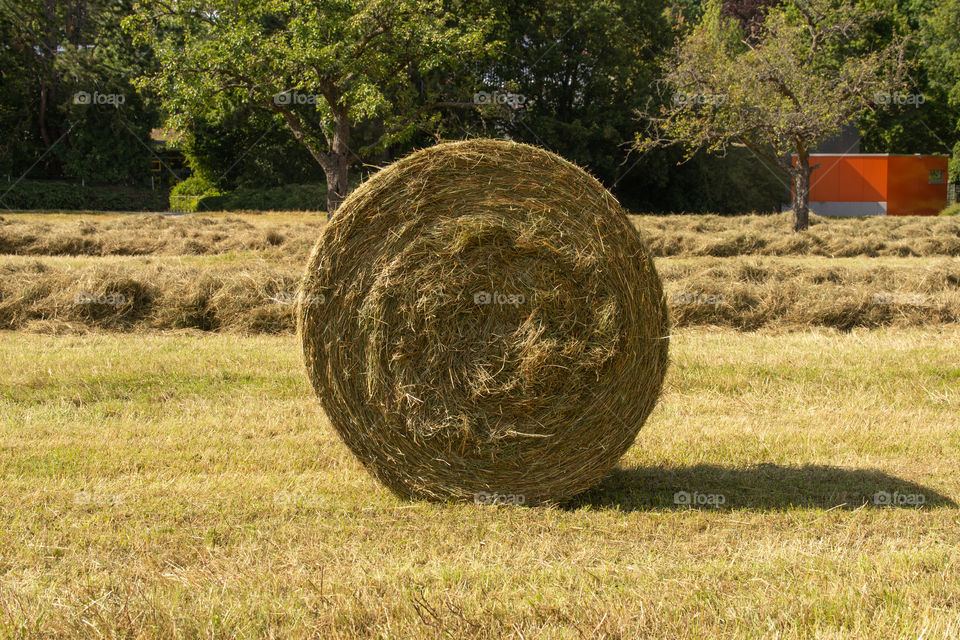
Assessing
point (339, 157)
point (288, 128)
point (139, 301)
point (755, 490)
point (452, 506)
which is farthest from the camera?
point (288, 128)

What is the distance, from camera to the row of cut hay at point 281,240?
1752 centimetres

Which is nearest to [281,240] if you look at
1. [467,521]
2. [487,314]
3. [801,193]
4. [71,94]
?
[487,314]

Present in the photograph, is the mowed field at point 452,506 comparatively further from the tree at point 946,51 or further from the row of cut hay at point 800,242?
the tree at point 946,51

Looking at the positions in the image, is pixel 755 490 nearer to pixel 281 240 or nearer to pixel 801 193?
pixel 281 240

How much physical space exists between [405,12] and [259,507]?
67.5 feet

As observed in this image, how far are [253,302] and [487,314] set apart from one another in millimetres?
6634

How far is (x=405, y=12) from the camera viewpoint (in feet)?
76.2

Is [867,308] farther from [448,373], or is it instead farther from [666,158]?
[666,158]

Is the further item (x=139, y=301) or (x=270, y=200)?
(x=270, y=200)

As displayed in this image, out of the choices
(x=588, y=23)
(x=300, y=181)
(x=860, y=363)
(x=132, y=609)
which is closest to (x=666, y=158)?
(x=588, y=23)

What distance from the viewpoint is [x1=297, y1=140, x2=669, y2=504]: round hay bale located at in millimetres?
5375

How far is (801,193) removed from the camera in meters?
25.1

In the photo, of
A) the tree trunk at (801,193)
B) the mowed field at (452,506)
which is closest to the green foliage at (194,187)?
the tree trunk at (801,193)

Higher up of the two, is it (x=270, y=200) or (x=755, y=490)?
(x=270, y=200)
